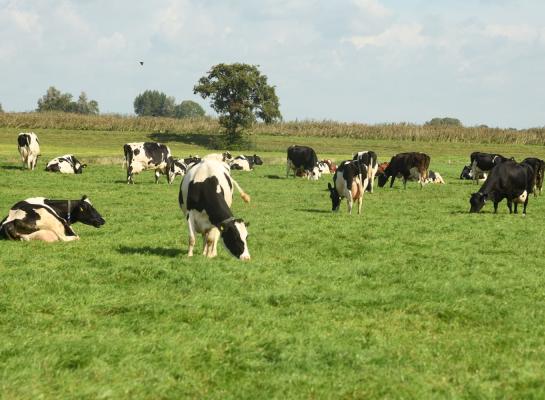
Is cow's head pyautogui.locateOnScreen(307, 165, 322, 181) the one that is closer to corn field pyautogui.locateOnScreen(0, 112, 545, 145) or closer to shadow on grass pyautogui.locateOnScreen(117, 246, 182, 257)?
shadow on grass pyautogui.locateOnScreen(117, 246, 182, 257)

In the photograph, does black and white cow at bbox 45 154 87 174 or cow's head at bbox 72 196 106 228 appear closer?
cow's head at bbox 72 196 106 228

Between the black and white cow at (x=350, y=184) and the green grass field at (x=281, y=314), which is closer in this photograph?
the green grass field at (x=281, y=314)

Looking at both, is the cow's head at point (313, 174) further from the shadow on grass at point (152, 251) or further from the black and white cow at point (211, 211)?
the black and white cow at point (211, 211)

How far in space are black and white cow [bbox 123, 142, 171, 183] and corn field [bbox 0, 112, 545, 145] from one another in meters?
52.0

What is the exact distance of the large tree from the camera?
7975cm

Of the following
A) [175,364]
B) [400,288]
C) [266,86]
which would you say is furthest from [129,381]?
[266,86]

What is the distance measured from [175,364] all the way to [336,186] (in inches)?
655

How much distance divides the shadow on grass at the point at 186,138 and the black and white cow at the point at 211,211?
6471cm

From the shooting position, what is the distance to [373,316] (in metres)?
9.34

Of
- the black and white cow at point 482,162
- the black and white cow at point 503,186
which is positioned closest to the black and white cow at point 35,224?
the black and white cow at point 503,186

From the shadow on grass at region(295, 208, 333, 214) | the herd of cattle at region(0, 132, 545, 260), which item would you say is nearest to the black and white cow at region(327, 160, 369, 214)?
the herd of cattle at region(0, 132, 545, 260)

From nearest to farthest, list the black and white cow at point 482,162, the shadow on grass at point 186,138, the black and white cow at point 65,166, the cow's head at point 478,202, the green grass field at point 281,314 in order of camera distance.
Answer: the green grass field at point 281,314, the cow's head at point 478,202, the black and white cow at point 65,166, the black and white cow at point 482,162, the shadow on grass at point 186,138

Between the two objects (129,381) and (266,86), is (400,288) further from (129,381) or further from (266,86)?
(266,86)

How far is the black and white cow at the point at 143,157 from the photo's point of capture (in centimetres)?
3284
